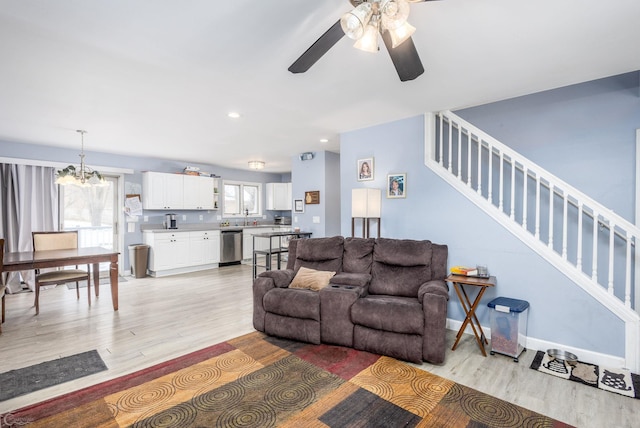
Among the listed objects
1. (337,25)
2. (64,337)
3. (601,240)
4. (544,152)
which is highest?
(337,25)

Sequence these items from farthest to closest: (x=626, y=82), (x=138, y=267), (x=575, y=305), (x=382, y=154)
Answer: (x=138, y=267), (x=382, y=154), (x=626, y=82), (x=575, y=305)

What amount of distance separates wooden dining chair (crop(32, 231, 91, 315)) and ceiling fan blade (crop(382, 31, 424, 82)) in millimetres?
4419

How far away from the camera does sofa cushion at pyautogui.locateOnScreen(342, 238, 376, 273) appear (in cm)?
343

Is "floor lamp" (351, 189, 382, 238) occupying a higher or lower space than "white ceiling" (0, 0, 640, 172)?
lower

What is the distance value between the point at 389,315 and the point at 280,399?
1086mm

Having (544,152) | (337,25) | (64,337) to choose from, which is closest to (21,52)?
(337,25)

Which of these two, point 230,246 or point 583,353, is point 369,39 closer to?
point 583,353

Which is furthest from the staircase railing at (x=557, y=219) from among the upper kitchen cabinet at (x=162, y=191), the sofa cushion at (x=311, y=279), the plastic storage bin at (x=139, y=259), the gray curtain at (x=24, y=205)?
the gray curtain at (x=24, y=205)

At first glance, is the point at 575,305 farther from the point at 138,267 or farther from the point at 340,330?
the point at 138,267

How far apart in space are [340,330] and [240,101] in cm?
252

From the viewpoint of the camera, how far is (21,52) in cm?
220

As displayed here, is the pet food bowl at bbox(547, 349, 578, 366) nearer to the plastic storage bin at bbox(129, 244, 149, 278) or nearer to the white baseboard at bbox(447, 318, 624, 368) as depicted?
the white baseboard at bbox(447, 318, 624, 368)

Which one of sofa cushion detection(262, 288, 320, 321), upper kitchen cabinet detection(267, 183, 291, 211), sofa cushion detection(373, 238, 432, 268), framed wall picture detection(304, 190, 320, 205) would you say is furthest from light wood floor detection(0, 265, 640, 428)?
upper kitchen cabinet detection(267, 183, 291, 211)

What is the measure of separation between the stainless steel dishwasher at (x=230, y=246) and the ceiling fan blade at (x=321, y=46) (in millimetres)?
5533
